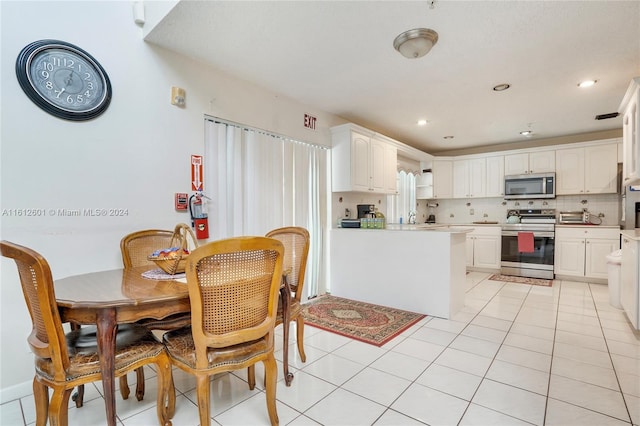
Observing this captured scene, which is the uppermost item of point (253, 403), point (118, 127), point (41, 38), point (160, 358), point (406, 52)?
point (406, 52)

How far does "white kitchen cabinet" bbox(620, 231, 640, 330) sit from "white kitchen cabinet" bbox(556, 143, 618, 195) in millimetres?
2462

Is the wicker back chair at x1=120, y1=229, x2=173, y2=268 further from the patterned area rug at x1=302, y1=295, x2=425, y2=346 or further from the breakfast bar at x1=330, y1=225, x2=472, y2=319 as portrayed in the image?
the breakfast bar at x1=330, y1=225, x2=472, y2=319

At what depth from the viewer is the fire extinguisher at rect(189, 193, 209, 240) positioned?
2705mm

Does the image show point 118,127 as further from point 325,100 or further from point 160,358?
point 325,100

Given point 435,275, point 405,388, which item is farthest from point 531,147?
point 405,388

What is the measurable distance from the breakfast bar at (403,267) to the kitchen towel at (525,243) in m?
2.25

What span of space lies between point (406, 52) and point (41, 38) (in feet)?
8.37

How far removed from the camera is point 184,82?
2688mm

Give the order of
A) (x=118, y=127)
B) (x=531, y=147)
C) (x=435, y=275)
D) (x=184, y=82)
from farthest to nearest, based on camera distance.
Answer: (x=531, y=147) → (x=435, y=275) → (x=184, y=82) → (x=118, y=127)

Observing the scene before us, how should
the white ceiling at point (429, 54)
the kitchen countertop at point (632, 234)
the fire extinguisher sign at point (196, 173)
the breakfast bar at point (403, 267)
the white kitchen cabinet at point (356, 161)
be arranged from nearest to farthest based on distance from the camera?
the white ceiling at point (429, 54) < the kitchen countertop at point (632, 234) < the fire extinguisher sign at point (196, 173) < the breakfast bar at point (403, 267) < the white kitchen cabinet at point (356, 161)

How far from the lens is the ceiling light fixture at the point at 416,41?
2.30 meters

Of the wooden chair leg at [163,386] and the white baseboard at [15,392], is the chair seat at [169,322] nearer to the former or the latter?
the wooden chair leg at [163,386]

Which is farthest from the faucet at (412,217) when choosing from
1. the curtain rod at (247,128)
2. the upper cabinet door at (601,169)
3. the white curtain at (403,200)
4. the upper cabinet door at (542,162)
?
the curtain rod at (247,128)

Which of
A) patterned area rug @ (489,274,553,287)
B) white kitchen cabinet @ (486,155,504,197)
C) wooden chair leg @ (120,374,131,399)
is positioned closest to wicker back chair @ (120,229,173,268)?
wooden chair leg @ (120,374,131,399)
